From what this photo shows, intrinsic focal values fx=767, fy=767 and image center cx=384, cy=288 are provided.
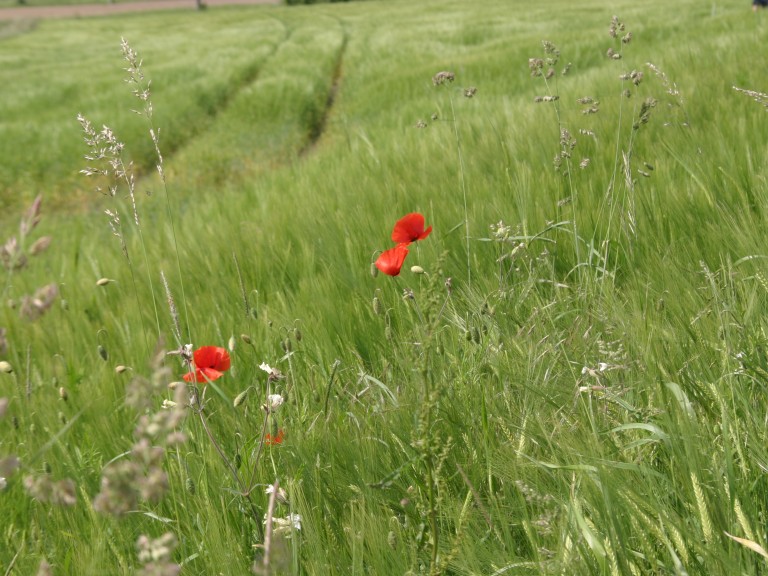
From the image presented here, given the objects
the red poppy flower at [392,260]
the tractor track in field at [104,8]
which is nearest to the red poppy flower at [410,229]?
the red poppy flower at [392,260]

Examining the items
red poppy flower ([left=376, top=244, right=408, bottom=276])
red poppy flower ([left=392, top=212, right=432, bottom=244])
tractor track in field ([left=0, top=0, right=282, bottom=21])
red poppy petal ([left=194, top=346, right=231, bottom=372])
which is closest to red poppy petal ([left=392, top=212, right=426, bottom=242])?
red poppy flower ([left=392, top=212, right=432, bottom=244])

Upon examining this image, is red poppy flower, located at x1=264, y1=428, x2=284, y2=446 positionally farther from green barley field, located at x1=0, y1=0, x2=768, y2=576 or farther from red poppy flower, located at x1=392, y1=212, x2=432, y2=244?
red poppy flower, located at x1=392, y1=212, x2=432, y2=244

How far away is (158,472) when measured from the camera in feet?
1.60

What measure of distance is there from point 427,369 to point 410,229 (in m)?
0.82

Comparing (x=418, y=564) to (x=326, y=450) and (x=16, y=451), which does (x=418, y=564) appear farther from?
(x=16, y=451)

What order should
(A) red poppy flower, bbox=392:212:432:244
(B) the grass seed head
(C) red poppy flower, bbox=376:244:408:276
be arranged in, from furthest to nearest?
(B) the grass seed head
(A) red poppy flower, bbox=392:212:432:244
(C) red poppy flower, bbox=376:244:408:276

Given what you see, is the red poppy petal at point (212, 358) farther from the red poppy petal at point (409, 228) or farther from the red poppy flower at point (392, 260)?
the red poppy petal at point (409, 228)

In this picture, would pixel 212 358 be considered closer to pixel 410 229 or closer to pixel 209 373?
pixel 209 373

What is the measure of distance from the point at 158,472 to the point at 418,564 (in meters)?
0.49

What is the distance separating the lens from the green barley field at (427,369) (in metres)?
0.78

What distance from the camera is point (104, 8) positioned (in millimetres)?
49781

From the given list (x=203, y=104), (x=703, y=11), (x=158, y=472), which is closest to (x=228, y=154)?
(x=203, y=104)

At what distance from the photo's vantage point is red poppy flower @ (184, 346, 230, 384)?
1158mm

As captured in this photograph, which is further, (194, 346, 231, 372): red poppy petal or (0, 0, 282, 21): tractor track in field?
(0, 0, 282, 21): tractor track in field
